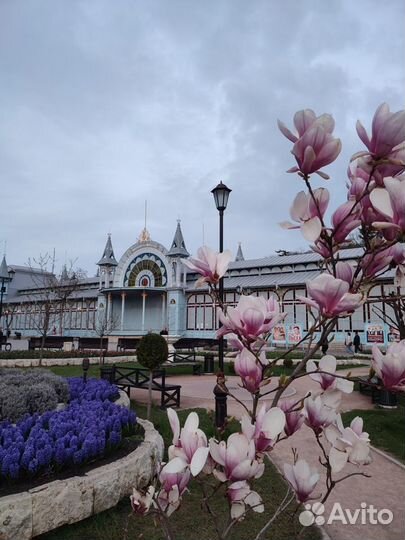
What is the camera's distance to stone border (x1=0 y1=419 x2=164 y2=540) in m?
3.09

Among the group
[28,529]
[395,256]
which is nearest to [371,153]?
[395,256]

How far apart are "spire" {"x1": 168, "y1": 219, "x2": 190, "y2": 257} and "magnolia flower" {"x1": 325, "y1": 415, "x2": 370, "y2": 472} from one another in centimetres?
3090

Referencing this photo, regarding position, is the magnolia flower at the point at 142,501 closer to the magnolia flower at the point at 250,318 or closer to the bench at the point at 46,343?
the magnolia flower at the point at 250,318

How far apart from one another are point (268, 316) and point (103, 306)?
117ft

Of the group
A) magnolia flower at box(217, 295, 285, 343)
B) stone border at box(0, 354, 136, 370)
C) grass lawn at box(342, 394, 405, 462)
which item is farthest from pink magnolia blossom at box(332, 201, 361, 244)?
stone border at box(0, 354, 136, 370)

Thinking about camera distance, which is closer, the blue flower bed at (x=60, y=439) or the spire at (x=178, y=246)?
the blue flower bed at (x=60, y=439)

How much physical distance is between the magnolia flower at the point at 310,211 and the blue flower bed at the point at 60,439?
367cm

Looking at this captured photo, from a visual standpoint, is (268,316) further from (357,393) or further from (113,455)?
(357,393)

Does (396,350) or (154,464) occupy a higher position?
(396,350)

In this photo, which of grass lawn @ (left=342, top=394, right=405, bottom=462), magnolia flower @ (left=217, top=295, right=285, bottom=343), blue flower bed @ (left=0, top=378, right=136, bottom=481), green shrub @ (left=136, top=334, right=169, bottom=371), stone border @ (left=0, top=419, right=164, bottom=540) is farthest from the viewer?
green shrub @ (left=136, top=334, right=169, bottom=371)

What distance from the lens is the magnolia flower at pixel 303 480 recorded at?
4.01 ft

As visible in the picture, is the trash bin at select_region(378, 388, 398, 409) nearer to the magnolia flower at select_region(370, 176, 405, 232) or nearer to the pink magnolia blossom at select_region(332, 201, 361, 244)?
the pink magnolia blossom at select_region(332, 201, 361, 244)

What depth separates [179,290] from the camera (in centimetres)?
3177

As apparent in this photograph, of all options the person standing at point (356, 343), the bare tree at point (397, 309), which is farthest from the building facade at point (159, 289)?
the bare tree at point (397, 309)
